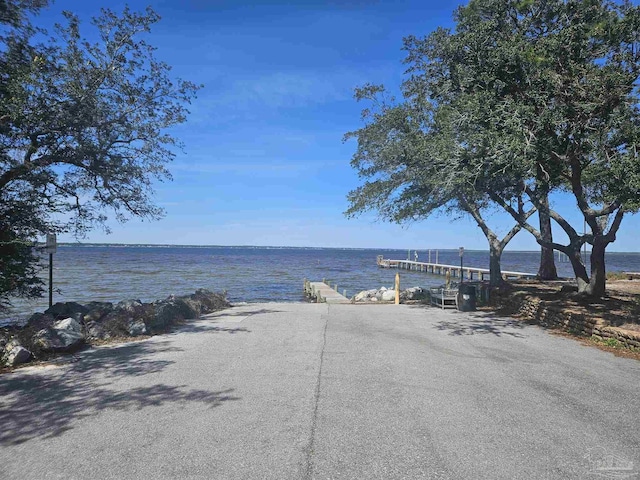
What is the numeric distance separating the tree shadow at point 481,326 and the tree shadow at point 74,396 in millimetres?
6851

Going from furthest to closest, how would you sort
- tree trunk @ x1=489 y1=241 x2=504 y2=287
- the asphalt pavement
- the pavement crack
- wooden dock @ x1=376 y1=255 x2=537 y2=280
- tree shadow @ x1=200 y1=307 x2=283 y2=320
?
wooden dock @ x1=376 y1=255 x2=537 y2=280, tree trunk @ x1=489 y1=241 x2=504 y2=287, tree shadow @ x1=200 y1=307 x2=283 y2=320, the asphalt pavement, the pavement crack

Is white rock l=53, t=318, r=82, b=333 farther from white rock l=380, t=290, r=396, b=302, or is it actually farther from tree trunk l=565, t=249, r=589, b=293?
white rock l=380, t=290, r=396, b=302

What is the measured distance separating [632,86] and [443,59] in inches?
183

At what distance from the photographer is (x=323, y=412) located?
495 cm

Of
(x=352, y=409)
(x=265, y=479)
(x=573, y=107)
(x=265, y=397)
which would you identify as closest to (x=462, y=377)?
(x=352, y=409)

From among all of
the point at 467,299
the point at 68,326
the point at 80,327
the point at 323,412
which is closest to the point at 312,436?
the point at 323,412

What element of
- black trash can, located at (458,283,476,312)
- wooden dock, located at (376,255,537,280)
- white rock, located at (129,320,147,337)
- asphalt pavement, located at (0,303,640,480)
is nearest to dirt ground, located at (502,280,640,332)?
asphalt pavement, located at (0,303,640,480)

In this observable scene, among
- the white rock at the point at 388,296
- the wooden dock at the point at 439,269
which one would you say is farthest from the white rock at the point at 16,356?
the wooden dock at the point at 439,269

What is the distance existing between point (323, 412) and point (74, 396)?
319cm

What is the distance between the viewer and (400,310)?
50.3 feet

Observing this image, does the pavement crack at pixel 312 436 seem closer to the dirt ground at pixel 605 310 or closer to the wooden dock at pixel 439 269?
the dirt ground at pixel 605 310

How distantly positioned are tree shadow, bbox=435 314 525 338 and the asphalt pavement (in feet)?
5.36

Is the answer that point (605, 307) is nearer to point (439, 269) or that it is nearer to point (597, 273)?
point (597, 273)

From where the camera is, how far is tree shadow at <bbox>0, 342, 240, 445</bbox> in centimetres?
468
